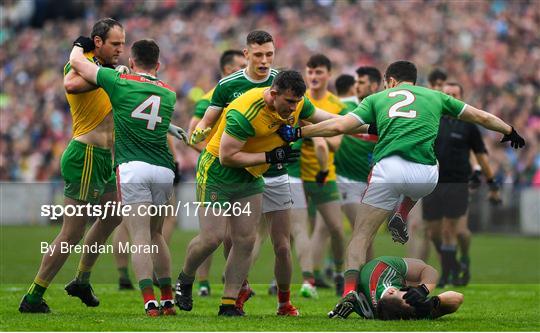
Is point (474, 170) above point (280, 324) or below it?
above

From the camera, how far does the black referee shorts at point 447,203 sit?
14641mm

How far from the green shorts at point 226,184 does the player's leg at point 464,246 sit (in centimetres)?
538

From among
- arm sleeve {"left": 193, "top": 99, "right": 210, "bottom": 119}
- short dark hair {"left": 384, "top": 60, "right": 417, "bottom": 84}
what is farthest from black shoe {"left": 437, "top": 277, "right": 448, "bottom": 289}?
short dark hair {"left": 384, "top": 60, "right": 417, "bottom": 84}

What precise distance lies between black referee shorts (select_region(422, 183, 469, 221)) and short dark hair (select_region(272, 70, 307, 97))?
5.25m

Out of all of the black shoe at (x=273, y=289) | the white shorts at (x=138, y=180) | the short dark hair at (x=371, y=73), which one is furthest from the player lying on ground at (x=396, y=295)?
the short dark hair at (x=371, y=73)

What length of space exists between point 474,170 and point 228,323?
6680 millimetres

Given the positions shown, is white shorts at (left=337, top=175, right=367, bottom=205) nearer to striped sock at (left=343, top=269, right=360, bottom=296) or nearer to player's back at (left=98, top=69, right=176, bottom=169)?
striped sock at (left=343, top=269, right=360, bottom=296)

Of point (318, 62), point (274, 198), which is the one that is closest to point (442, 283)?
point (318, 62)

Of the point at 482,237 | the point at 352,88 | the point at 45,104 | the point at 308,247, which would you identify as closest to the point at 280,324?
A: the point at 308,247

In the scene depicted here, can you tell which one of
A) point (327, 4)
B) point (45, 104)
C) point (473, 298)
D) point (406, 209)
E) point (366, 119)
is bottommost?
point (473, 298)

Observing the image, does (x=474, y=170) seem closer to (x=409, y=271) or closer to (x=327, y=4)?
(x=409, y=271)

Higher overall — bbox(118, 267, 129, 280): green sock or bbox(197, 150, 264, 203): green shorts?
bbox(197, 150, 264, 203): green shorts

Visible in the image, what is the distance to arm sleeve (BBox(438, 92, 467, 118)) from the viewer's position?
10.2m

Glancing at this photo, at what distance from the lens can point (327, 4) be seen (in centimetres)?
3372
